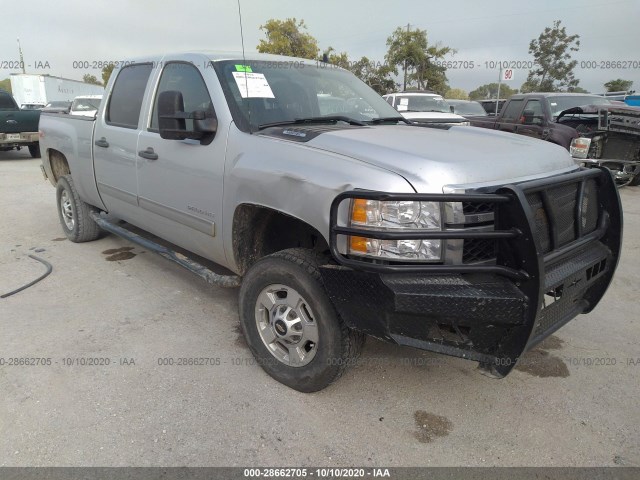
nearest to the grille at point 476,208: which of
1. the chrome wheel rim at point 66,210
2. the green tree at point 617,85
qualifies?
the chrome wheel rim at point 66,210

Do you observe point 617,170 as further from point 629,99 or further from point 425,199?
point 629,99

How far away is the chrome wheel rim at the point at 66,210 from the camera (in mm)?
5602

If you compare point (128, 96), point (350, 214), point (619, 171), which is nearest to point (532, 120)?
point (619, 171)

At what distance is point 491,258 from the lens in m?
2.27

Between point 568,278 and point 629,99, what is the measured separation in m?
18.8

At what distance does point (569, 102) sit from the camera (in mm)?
9953

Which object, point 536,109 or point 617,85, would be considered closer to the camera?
point 536,109

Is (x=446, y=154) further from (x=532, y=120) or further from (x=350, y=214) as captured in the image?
(x=532, y=120)

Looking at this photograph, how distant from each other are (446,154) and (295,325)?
1252 millimetres

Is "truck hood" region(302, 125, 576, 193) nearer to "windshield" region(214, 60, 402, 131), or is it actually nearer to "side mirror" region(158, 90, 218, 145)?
"windshield" region(214, 60, 402, 131)

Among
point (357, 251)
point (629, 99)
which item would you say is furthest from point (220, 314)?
point (629, 99)

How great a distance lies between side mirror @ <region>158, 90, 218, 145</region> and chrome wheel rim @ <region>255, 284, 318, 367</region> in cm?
110

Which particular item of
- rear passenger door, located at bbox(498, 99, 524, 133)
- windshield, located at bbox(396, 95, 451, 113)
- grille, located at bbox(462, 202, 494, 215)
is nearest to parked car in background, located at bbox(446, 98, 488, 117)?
windshield, located at bbox(396, 95, 451, 113)

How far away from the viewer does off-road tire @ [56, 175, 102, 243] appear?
5352 mm
